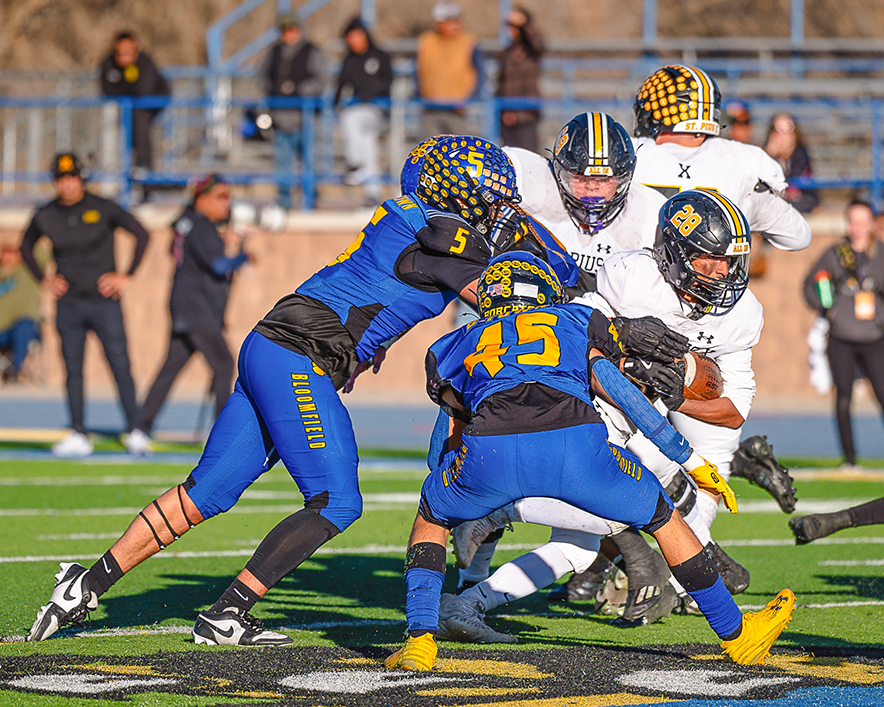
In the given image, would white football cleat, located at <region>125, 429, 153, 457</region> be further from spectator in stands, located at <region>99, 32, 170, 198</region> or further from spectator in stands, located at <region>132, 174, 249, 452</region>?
spectator in stands, located at <region>99, 32, 170, 198</region>

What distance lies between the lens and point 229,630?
477 cm

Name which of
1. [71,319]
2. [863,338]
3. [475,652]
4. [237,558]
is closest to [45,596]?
[237,558]

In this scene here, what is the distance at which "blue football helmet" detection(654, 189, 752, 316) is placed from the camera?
503 cm

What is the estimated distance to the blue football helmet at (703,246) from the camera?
503 cm

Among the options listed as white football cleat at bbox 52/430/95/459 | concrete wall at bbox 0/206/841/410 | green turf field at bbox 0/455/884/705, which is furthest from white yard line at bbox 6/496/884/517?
concrete wall at bbox 0/206/841/410

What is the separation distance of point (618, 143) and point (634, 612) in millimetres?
1844

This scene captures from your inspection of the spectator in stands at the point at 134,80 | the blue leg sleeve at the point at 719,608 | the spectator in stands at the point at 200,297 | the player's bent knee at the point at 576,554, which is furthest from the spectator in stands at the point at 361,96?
the blue leg sleeve at the point at 719,608

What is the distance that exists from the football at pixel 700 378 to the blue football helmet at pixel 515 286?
620 mm

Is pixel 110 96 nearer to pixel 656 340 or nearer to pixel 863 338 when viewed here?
pixel 863 338

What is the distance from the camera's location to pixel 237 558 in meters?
6.88

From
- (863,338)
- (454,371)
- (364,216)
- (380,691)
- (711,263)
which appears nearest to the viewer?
(380,691)

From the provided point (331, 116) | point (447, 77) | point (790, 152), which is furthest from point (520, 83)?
point (790, 152)

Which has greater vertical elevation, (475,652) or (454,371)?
(454,371)

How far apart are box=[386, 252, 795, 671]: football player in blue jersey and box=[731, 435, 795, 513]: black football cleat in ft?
4.56
